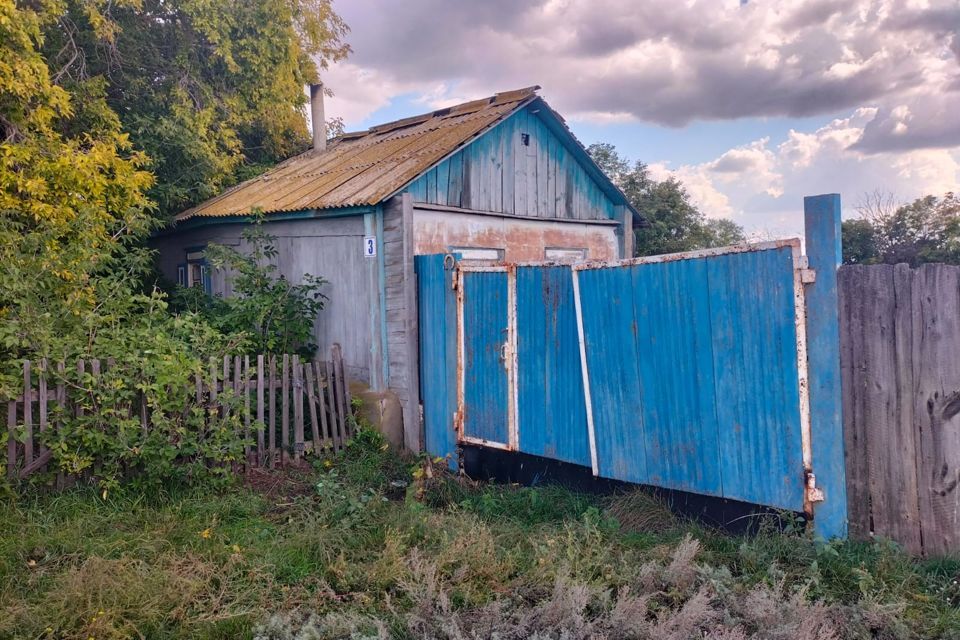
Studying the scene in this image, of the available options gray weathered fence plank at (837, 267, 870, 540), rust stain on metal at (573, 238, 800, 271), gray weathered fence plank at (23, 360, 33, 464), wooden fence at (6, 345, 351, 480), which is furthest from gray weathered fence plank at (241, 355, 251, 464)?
gray weathered fence plank at (837, 267, 870, 540)

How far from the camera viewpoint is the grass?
3346mm

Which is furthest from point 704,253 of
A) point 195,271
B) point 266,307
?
point 195,271

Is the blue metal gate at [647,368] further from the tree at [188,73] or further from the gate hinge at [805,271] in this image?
the tree at [188,73]

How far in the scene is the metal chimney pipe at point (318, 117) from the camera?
13.0 m

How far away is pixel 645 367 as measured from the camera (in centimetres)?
498

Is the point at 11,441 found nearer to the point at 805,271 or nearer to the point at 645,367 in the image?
the point at 645,367

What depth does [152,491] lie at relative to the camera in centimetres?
530

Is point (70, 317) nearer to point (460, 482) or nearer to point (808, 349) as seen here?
point (460, 482)

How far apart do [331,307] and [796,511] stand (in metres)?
5.59

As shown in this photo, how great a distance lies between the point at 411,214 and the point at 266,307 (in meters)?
1.93

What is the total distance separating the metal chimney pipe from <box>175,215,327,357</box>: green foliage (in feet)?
16.0

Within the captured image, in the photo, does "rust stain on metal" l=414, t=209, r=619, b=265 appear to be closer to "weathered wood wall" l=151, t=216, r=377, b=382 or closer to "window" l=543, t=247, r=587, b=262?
"window" l=543, t=247, r=587, b=262

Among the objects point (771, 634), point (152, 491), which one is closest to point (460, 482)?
point (152, 491)

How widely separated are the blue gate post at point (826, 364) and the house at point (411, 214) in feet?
13.1
